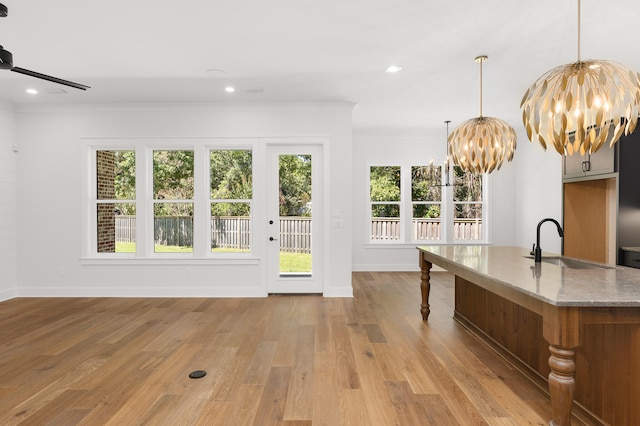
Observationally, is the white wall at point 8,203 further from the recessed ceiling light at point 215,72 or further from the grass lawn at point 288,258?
the recessed ceiling light at point 215,72

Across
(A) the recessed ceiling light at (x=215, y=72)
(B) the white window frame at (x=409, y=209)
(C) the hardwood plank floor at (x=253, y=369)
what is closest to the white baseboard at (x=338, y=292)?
(C) the hardwood plank floor at (x=253, y=369)

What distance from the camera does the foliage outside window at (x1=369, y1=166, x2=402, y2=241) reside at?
7551 millimetres

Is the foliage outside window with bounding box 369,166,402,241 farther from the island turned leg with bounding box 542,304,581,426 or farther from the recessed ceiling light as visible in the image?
the island turned leg with bounding box 542,304,581,426

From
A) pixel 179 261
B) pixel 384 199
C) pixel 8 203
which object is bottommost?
pixel 179 261

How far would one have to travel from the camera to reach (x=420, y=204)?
7527mm

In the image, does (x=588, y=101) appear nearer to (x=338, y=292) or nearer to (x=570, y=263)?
(x=570, y=263)

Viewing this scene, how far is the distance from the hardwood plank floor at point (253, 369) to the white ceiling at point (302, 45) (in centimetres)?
285

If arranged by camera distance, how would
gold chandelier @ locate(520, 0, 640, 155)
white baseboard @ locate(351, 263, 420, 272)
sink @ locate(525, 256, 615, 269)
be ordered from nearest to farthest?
gold chandelier @ locate(520, 0, 640, 155)
sink @ locate(525, 256, 615, 269)
white baseboard @ locate(351, 263, 420, 272)

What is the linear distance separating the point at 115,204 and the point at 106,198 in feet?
0.51

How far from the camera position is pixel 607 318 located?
180 cm

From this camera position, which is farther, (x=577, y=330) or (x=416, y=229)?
(x=416, y=229)

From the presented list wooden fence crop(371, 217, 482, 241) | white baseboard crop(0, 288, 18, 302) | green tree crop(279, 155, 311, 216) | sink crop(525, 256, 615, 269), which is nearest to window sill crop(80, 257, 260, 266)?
green tree crop(279, 155, 311, 216)

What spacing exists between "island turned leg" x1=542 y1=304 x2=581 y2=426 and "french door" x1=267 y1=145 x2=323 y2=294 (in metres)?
3.80

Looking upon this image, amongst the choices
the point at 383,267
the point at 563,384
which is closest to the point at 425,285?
the point at 563,384
